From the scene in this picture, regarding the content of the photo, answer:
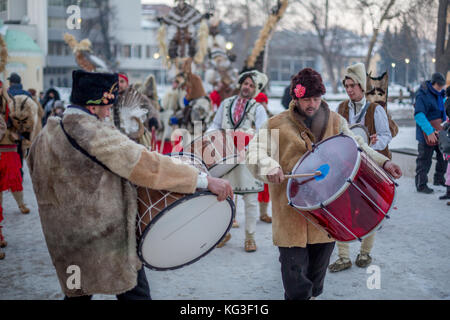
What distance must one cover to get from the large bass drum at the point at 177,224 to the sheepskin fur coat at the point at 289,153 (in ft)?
1.53

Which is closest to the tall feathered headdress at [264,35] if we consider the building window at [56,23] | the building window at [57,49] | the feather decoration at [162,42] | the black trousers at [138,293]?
the feather decoration at [162,42]

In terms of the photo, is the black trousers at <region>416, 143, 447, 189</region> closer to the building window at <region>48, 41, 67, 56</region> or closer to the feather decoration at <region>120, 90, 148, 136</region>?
the feather decoration at <region>120, 90, 148, 136</region>

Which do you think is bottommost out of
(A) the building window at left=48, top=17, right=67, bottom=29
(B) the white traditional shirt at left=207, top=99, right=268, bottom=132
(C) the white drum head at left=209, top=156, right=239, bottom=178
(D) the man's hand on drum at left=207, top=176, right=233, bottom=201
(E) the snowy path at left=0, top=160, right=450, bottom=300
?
(E) the snowy path at left=0, top=160, right=450, bottom=300

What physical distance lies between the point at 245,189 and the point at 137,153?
2777mm

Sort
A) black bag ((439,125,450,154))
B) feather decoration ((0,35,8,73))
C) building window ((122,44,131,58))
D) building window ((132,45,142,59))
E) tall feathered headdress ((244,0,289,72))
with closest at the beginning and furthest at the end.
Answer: black bag ((439,125,450,154))
feather decoration ((0,35,8,73))
tall feathered headdress ((244,0,289,72))
building window ((122,44,131,58))
building window ((132,45,142,59))

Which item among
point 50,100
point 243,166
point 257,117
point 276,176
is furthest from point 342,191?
point 50,100

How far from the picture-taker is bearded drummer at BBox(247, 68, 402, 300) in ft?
10.5

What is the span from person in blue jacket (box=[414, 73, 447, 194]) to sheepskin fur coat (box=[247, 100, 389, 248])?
5.01m

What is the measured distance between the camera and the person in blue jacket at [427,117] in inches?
310

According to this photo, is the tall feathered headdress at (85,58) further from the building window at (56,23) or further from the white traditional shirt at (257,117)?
the building window at (56,23)

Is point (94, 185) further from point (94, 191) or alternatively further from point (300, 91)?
point (300, 91)

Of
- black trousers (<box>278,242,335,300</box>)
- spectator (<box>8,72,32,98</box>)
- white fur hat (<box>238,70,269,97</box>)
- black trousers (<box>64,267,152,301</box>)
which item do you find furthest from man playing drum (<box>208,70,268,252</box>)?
spectator (<box>8,72,32,98</box>)
